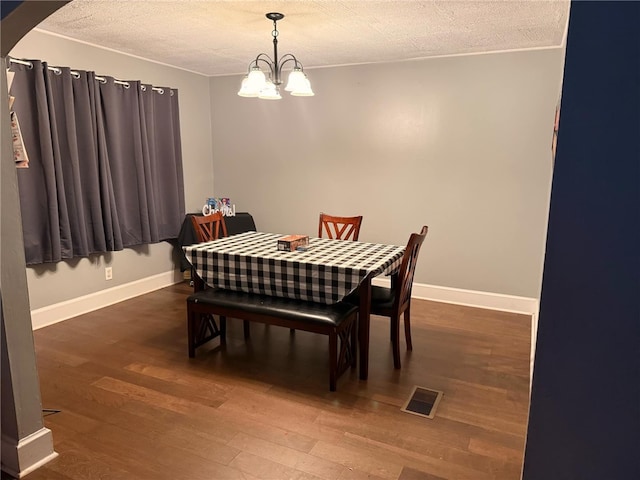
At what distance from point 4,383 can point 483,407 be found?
2285mm

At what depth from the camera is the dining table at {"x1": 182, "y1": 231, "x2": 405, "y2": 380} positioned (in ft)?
8.63

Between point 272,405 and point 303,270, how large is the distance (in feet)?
2.53

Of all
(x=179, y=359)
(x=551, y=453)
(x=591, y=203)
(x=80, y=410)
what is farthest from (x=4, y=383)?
(x=591, y=203)

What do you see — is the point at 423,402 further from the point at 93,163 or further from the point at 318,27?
the point at 93,163

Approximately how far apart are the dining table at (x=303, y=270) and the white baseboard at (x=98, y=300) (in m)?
1.37

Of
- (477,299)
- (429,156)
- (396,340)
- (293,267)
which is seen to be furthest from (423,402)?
(429,156)

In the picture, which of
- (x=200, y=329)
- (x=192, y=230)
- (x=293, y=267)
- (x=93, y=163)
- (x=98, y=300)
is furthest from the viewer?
(x=192, y=230)

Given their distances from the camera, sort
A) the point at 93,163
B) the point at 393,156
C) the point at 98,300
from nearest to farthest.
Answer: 1. the point at 93,163
2. the point at 98,300
3. the point at 393,156

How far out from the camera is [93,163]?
3.72 m

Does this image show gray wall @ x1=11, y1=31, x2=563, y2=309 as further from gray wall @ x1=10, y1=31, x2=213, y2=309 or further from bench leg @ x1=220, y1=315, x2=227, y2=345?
bench leg @ x1=220, y1=315, x2=227, y2=345

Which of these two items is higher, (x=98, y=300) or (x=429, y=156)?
(x=429, y=156)

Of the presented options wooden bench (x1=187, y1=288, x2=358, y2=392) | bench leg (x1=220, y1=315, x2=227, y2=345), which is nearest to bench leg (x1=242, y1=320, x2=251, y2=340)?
bench leg (x1=220, y1=315, x2=227, y2=345)

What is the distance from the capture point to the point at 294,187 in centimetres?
481

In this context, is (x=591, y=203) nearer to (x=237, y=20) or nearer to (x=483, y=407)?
(x=483, y=407)
